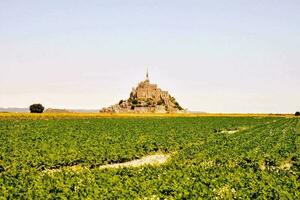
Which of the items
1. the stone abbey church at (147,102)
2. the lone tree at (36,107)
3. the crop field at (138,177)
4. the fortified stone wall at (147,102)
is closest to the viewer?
the crop field at (138,177)

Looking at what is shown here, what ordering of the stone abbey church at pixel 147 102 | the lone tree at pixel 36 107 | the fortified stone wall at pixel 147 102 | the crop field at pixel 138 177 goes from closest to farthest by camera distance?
the crop field at pixel 138 177 < the lone tree at pixel 36 107 < the stone abbey church at pixel 147 102 < the fortified stone wall at pixel 147 102

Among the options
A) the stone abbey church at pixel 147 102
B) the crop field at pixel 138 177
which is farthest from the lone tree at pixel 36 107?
the crop field at pixel 138 177

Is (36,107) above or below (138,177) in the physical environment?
above

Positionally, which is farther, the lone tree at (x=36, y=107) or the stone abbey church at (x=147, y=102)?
the stone abbey church at (x=147, y=102)

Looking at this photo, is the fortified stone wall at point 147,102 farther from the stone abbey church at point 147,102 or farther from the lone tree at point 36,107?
the lone tree at point 36,107

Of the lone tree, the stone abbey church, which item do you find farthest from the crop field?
the stone abbey church

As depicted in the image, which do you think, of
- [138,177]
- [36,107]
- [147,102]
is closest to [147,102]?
[147,102]

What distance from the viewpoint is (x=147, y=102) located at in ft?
569

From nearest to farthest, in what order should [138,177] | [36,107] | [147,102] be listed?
[138,177] → [36,107] → [147,102]

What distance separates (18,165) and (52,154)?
323cm

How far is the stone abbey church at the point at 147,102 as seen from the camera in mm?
170750

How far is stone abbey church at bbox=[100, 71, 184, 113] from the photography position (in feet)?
560

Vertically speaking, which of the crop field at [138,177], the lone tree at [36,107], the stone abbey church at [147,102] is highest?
the stone abbey church at [147,102]

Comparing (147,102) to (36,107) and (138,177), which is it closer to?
(36,107)
